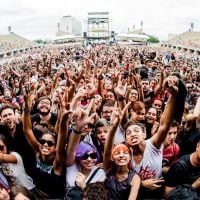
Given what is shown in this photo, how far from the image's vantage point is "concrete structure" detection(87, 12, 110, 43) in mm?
86688

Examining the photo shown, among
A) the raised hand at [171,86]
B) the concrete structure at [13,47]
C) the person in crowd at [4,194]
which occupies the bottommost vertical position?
the person in crowd at [4,194]

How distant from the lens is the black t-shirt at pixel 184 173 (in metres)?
3.08

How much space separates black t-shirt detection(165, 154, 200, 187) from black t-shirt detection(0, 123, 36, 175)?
1.29 meters

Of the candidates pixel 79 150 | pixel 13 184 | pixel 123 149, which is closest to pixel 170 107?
pixel 123 149

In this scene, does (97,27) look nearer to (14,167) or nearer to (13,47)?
(13,47)

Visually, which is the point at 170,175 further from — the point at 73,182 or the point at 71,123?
the point at 71,123

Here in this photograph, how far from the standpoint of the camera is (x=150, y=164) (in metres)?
3.37

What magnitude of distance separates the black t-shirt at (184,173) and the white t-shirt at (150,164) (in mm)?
254

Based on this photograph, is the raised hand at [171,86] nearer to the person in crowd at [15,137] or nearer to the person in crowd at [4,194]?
the person in crowd at [15,137]

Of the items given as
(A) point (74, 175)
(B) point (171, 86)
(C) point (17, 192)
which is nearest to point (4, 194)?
(C) point (17, 192)

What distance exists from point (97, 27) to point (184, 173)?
284 ft

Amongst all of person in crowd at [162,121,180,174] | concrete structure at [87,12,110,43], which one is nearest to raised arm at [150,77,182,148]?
person in crowd at [162,121,180,174]

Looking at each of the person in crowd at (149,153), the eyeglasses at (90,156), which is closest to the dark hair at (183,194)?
the person in crowd at (149,153)

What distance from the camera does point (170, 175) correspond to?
316 cm
